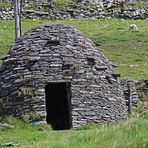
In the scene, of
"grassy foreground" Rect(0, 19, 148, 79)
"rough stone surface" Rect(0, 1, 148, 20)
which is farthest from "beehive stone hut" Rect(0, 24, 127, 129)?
"rough stone surface" Rect(0, 1, 148, 20)

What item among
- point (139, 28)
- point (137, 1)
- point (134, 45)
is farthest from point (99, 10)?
point (134, 45)

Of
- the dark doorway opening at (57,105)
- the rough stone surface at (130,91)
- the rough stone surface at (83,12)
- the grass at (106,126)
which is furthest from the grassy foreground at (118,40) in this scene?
the dark doorway opening at (57,105)

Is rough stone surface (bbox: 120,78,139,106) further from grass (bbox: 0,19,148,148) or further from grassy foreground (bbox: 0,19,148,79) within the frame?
grassy foreground (bbox: 0,19,148,79)

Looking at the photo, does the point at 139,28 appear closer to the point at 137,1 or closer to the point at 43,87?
the point at 137,1

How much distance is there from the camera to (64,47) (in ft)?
87.4

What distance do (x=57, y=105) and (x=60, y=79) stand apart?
268 cm

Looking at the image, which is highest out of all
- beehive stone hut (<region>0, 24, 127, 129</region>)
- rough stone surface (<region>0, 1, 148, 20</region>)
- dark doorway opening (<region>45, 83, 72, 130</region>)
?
beehive stone hut (<region>0, 24, 127, 129</region>)

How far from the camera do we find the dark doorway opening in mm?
27305

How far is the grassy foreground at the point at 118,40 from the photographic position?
41781 mm

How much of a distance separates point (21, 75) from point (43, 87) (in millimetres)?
1128

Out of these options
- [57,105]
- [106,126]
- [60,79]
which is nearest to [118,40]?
[57,105]

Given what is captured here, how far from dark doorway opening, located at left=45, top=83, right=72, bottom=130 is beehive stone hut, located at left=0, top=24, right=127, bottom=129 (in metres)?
0.07

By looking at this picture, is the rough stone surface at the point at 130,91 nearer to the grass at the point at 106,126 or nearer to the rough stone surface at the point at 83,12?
the grass at the point at 106,126

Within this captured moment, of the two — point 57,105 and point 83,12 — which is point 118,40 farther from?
point 57,105
